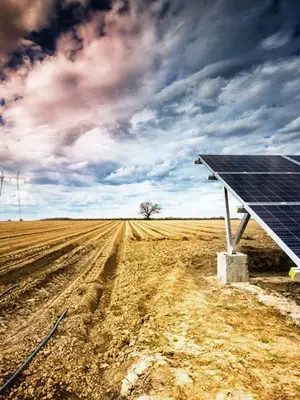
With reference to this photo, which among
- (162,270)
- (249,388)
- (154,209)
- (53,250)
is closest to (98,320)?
(249,388)

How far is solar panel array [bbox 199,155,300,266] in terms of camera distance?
8.48 meters

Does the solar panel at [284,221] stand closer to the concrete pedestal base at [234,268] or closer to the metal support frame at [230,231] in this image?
the metal support frame at [230,231]

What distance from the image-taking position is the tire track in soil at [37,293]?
9.92m

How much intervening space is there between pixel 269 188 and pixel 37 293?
37.8 feet

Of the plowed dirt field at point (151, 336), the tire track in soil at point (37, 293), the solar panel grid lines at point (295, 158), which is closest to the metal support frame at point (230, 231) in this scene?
the plowed dirt field at point (151, 336)

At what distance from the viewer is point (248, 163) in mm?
14336

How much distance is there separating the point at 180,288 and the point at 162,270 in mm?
4046

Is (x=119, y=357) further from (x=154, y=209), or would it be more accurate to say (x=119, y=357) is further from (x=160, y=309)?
(x=154, y=209)

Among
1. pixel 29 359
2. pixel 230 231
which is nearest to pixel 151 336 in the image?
pixel 29 359

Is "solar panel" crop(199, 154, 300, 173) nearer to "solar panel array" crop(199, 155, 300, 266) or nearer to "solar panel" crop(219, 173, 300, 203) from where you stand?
"solar panel array" crop(199, 155, 300, 266)

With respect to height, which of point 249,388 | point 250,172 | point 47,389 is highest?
point 250,172

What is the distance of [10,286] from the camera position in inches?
538

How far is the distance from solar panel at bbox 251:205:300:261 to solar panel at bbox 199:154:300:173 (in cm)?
365

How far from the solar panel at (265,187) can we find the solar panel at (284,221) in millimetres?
542
